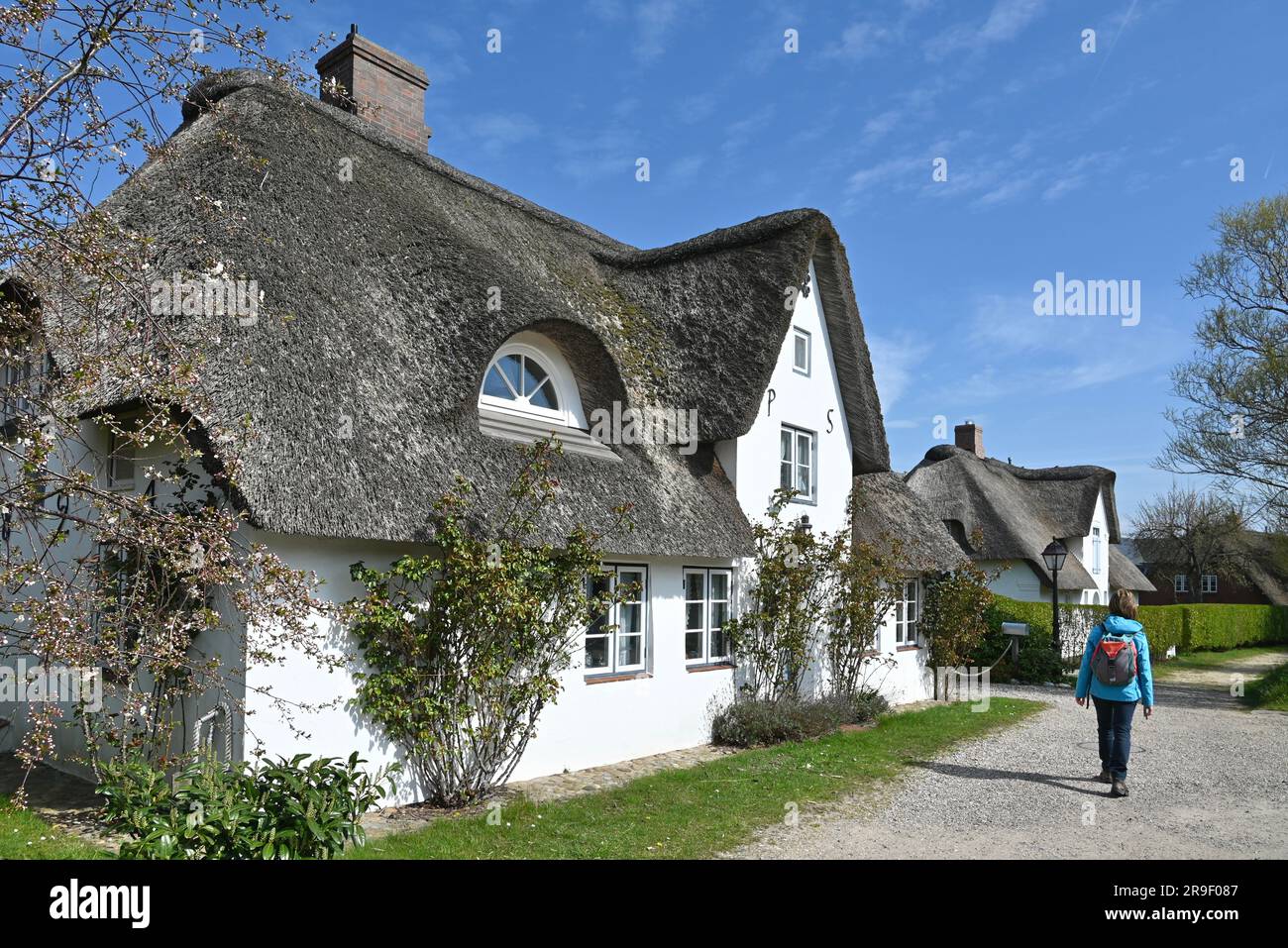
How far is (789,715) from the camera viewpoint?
→ 36.9ft

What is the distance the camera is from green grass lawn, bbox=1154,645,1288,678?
82.0 ft

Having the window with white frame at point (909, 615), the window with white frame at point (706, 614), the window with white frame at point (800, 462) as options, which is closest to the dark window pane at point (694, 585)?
the window with white frame at point (706, 614)

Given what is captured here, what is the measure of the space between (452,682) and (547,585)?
4.00 ft

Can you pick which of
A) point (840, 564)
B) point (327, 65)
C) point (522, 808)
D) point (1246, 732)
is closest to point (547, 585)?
point (522, 808)

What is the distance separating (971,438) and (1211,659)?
33.5 feet

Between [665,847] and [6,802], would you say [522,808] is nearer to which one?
[665,847]

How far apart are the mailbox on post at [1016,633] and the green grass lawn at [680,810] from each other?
828 centimetres

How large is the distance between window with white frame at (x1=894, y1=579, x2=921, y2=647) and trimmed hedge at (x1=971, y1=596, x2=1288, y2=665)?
328 centimetres

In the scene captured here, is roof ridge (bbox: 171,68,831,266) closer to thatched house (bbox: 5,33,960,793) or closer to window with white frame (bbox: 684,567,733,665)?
thatched house (bbox: 5,33,960,793)

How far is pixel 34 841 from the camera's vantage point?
571cm

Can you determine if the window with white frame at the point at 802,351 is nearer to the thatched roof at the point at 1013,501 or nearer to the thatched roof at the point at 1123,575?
the thatched roof at the point at 1013,501

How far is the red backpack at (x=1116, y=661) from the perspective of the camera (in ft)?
26.9
